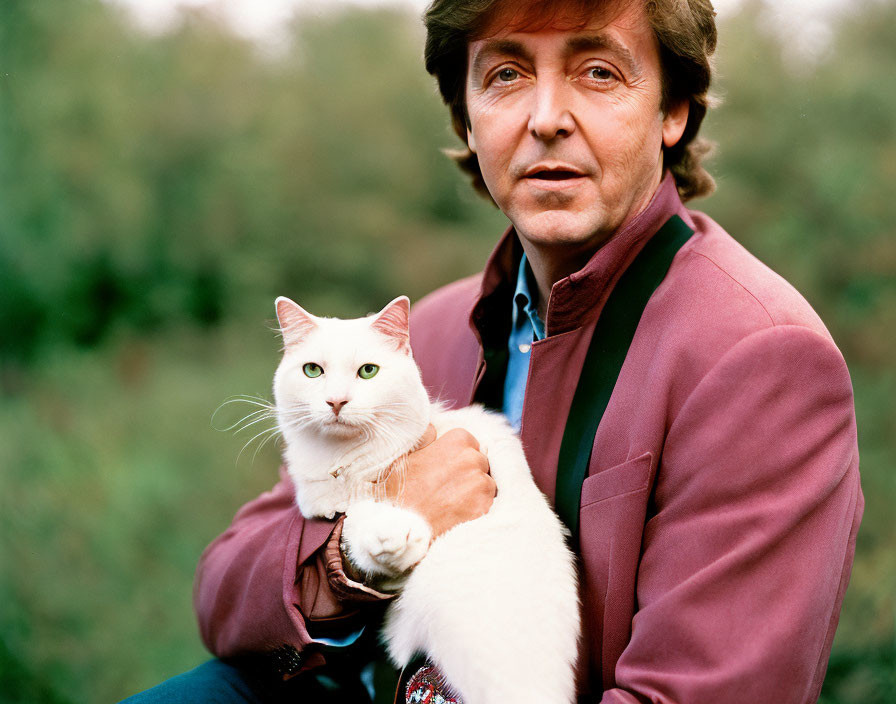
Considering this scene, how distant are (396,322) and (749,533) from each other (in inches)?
32.2

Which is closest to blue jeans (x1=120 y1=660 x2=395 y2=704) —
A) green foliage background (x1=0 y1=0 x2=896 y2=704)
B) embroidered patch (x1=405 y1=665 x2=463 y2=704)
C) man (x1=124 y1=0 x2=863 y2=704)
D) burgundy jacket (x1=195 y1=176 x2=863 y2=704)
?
man (x1=124 y1=0 x2=863 y2=704)

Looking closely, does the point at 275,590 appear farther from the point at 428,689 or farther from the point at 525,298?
the point at 525,298

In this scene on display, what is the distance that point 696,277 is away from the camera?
5.19 ft

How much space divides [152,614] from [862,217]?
14.0ft

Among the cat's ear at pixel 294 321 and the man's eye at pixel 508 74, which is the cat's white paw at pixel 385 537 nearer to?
the cat's ear at pixel 294 321

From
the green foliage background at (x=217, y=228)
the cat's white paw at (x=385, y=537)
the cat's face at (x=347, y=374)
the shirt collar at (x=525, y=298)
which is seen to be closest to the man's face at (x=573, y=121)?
the shirt collar at (x=525, y=298)

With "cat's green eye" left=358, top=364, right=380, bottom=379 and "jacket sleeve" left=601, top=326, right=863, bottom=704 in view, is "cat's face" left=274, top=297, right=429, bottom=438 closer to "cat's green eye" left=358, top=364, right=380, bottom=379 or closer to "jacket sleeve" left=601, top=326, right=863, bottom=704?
"cat's green eye" left=358, top=364, right=380, bottom=379

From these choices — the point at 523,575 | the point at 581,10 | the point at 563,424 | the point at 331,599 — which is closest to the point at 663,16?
the point at 581,10

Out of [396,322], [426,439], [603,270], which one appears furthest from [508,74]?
[426,439]

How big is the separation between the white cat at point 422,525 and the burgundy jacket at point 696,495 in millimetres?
65

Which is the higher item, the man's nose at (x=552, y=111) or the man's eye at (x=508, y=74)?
the man's eye at (x=508, y=74)

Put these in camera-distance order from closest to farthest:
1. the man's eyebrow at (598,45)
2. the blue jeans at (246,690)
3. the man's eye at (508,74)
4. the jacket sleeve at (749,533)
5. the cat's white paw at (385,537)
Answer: the jacket sleeve at (749,533), the cat's white paw at (385,537), the man's eyebrow at (598,45), the man's eye at (508,74), the blue jeans at (246,690)

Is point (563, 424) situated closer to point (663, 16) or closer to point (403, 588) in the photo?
point (403, 588)

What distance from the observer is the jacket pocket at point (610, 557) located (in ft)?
4.72
